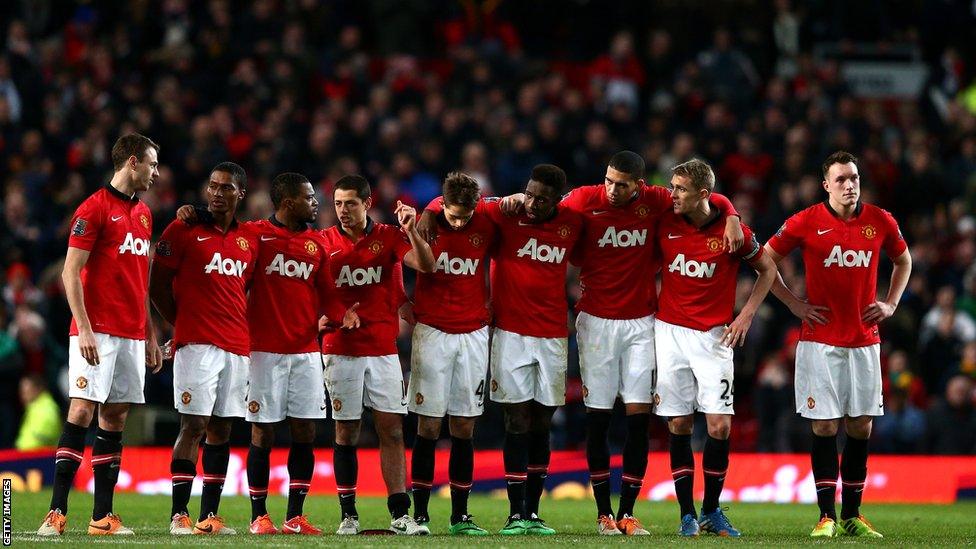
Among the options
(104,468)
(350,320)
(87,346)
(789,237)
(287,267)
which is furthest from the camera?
(789,237)

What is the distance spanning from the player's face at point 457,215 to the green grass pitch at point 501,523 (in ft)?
7.87

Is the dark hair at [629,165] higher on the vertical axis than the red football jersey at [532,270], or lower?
higher

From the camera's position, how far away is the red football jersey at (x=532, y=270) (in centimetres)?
1204

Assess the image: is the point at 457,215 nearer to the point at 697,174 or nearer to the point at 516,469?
the point at 697,174

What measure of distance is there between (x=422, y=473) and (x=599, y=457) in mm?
1401

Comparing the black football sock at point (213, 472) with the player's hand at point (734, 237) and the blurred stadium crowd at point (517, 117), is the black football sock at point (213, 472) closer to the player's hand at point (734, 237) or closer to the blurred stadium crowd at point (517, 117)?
the player's hand at point (734, 237)

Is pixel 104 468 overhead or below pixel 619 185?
below

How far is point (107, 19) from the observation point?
79.9 feet

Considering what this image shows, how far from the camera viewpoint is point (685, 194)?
1192 centimetres

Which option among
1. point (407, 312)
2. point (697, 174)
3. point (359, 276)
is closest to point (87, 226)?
point (359, 276)

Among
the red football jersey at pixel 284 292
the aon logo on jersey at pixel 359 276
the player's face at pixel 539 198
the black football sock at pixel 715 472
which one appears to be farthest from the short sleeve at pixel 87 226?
the black football sock at pixel 715 472

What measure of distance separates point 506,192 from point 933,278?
597 cm

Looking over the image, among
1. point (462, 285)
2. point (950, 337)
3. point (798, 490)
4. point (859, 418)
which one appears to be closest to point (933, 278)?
point (950, 337)

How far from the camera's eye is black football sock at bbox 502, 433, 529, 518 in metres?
11.9
